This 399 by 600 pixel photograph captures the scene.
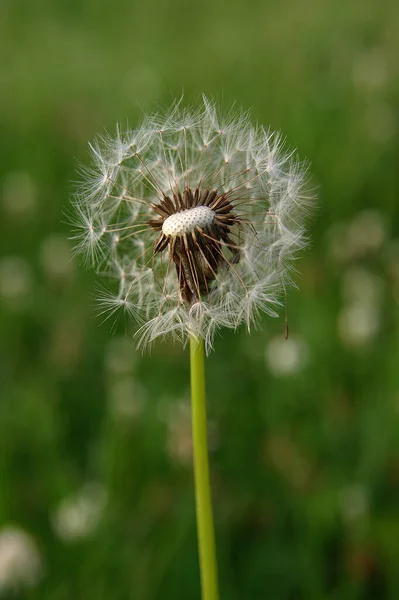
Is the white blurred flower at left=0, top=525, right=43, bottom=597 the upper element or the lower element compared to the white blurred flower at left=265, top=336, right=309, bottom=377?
lower

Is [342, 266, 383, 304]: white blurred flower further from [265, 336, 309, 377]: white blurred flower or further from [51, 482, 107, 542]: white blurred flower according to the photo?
[51, 482, 107, 542]: white blurred flower

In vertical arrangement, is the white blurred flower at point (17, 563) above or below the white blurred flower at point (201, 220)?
below

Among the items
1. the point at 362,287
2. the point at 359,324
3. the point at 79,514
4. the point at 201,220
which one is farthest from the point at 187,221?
the point at 362,287

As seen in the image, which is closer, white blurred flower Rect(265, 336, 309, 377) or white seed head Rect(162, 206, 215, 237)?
white seed head Rect(162, 206, 215, 237)

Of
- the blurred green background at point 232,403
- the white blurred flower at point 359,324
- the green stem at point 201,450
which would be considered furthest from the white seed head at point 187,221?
the white blurred flower at point 359,324

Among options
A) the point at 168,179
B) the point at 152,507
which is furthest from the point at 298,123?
the point at 168,179

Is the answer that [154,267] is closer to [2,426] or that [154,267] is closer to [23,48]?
[2,426]

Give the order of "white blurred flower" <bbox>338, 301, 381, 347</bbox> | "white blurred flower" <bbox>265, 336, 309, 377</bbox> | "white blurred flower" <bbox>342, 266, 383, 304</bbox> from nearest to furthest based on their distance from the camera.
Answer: "white blurred flower" <bbox>265, 336, 309, 377</bbox> → "white blurred flower" <bbox>338, 301, 381, 347</bbox> → "white blurred flower" <bbox>342, 266, 383, 304</bbox>

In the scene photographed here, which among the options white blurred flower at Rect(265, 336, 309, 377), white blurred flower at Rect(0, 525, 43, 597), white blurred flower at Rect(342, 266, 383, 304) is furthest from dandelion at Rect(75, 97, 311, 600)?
white blurred flower at Rect(342, 266, 383, 304)

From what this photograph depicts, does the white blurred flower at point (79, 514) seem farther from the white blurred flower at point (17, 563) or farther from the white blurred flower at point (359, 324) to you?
the white blurred flower at point (359, 324)
